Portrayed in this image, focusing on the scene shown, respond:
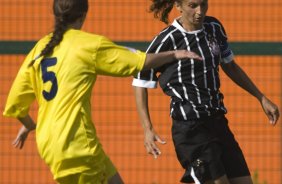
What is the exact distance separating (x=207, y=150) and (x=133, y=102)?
3883 millimetres

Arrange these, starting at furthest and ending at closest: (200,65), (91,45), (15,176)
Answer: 1. (15,176)
2. (200,65)
3. (91,45)

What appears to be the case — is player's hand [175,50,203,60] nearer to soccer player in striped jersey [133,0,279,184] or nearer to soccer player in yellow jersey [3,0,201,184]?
soccer player in yellow jersey [3,0,201,184]

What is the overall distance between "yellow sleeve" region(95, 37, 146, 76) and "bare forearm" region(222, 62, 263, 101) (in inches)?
49.2

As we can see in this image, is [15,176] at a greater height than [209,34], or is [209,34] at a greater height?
[209,34]

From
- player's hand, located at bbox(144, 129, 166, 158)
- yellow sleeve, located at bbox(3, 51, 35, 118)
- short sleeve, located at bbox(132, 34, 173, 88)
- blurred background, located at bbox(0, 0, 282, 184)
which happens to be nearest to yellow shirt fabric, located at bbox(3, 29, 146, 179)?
→ yellow sleeve, located at bbox(3, 51, 35, 118)

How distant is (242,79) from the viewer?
26.9 ft

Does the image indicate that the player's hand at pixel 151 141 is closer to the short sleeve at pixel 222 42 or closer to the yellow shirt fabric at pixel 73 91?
the yellow shirt fabric at pixel 73 91

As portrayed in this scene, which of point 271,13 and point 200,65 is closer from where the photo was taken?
point 200,65

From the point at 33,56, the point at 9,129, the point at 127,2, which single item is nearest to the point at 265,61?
the point at 127,2

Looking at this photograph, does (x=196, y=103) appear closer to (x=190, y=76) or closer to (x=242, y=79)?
(x=190, y=76)

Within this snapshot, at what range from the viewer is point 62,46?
7074 mm

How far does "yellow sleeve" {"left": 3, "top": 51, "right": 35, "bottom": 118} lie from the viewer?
23.7 feet

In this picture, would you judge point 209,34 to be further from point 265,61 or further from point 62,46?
point 265,61

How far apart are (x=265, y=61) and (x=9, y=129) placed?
2587 millimetres
